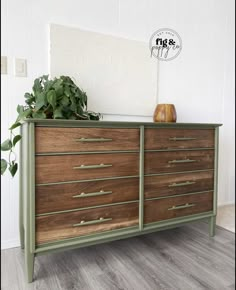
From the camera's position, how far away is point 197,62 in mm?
2316

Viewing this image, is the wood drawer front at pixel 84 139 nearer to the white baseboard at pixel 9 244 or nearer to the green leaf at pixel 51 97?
the green leaf at pixel 51 97

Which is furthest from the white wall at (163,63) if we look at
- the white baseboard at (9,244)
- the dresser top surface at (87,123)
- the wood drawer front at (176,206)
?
the wood drawer front at (176,206)

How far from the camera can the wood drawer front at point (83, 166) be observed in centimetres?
125

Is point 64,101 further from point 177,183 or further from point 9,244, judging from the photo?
point 9,244

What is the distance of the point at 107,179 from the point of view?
4.62 feet

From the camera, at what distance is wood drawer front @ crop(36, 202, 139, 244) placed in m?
1.27

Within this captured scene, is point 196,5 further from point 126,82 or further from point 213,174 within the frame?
point 213,174

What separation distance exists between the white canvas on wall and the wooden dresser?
0.48 m

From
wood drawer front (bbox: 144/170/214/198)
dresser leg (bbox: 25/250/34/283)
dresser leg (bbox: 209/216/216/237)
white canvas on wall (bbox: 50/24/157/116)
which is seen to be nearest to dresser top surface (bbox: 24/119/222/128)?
wood drawer front (bbox: 144/170/214/198)

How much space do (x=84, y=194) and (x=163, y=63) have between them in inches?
53.5

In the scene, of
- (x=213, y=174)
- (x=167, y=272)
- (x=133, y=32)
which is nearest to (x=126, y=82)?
(x=133, y=32)

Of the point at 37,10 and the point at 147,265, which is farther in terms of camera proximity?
the point at 37,10

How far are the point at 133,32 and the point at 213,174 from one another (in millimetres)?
1268

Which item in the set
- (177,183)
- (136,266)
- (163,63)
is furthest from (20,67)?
(136,266)
